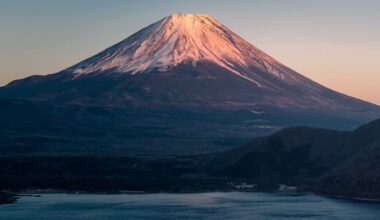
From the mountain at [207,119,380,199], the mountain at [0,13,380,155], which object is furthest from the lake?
the mountain at [0,13,380,155]

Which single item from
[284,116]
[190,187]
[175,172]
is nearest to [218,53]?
[284,116]

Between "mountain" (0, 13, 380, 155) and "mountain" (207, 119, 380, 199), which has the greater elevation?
"mountain" (0, 13, 380, 155)

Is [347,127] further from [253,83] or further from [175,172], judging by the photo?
[175,172]

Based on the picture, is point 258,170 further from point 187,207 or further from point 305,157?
point 187,207

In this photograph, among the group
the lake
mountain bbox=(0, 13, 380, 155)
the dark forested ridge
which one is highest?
mountain bbox=(0, 13, 380, 155)

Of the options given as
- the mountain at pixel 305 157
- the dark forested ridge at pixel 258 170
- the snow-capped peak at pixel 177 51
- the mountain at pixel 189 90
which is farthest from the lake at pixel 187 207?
the snow-capped peak at pixel 177 51

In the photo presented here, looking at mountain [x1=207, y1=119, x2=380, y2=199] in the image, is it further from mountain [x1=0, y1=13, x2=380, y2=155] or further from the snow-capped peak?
the snow-capped peak
